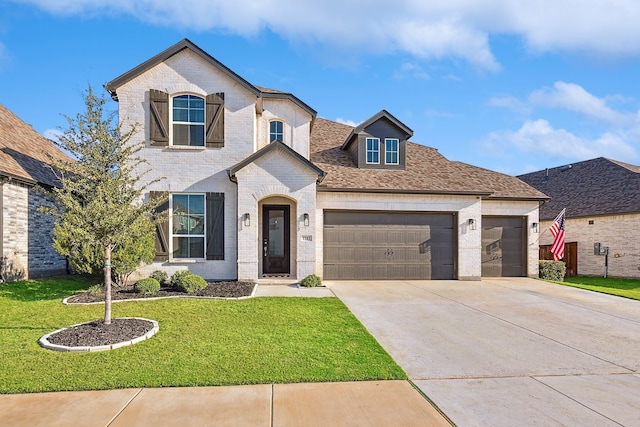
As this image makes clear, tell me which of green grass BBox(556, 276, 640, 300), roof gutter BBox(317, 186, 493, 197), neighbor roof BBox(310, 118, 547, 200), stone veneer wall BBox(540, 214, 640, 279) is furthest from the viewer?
stone veneer wall BBox(540, 214, 640, 279)

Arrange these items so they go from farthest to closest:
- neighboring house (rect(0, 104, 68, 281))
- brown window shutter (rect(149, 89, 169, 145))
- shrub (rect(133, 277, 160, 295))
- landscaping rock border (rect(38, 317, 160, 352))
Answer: brown window shutter (rect(149, 89, 169, 145)), neighboring house (rect(0, 104, 68, 281)), shrub (rect(133, 277, 160, 295)), landscaping rock border (rect(38, 317, 160, 352))

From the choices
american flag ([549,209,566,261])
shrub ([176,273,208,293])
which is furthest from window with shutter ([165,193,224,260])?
american flag ([549,209,566,261])

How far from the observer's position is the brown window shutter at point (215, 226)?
12086mm

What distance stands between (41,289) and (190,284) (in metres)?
4.33

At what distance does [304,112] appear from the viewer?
1495 centimetres

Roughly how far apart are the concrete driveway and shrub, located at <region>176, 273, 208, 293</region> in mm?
4171

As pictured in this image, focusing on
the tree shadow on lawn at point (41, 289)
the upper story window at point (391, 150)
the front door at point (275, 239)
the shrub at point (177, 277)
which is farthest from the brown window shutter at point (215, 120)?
the upper story window at point (391, 150)

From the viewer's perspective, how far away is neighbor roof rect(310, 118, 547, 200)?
13.7m

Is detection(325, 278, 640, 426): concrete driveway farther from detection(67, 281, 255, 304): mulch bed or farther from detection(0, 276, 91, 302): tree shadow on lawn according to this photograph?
detection(0, 276, 91, 302): tree shadow on lawn

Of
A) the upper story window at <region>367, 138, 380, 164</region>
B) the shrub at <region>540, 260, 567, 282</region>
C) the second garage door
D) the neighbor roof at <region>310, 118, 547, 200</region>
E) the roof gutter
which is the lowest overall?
the shrub at <region>540, 260, 567, 282</region>

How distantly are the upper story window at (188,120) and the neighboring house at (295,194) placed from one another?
0.11 ft

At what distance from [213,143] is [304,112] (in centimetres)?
441

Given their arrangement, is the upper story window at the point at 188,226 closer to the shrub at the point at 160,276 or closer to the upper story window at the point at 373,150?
the shrub at the point at 160,276

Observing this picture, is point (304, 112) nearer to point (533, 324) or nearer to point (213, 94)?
point (213, 94)
